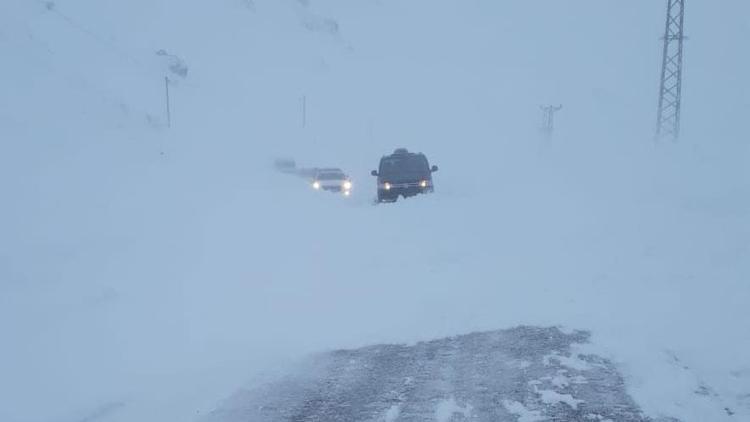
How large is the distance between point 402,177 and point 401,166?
1.68ft

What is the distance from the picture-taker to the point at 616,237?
16891mm

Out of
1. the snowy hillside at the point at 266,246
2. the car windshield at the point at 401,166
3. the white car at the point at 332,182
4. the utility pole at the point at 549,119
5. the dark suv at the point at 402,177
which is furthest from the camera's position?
the utility pole at the point at 549,119

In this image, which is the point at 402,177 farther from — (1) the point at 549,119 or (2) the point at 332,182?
(1) the point at 549,119

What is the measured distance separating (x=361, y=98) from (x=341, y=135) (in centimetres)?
1387

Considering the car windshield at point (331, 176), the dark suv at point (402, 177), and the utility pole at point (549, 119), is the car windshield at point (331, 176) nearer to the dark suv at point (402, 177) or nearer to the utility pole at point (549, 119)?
the dark suv at point (402, 177)

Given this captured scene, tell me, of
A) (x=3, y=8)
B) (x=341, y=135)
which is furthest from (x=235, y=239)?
(x=341, y=135)

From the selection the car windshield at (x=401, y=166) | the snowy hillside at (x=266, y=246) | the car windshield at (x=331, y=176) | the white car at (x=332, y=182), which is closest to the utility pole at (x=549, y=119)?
the snowy hillside at (x=266, y=246)

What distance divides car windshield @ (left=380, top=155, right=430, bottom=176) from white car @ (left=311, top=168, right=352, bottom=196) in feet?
17.8

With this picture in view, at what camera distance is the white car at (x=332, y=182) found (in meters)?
31.2

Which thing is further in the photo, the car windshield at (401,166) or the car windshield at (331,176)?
the car windshield at (331,176)

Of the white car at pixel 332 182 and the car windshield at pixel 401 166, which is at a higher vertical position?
the car windshield at pixel 401 166

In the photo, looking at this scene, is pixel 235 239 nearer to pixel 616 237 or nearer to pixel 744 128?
pixel 616 237

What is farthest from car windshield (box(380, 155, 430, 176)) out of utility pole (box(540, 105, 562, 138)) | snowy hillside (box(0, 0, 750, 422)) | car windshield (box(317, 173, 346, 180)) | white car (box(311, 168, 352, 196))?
utility pole (box(540, 105, 562, 138))

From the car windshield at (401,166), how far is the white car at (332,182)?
544cm
